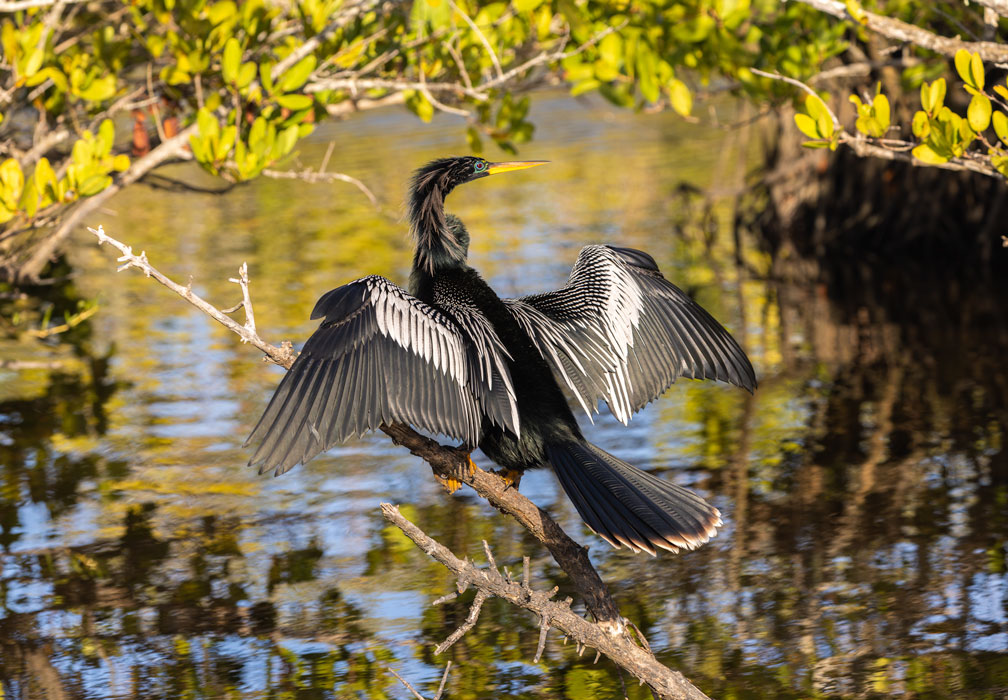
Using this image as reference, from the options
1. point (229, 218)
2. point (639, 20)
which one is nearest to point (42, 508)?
point (639, 20)

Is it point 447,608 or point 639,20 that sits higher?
point 639,20

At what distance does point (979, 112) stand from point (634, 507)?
78.9 inches

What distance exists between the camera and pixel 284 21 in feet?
22.9

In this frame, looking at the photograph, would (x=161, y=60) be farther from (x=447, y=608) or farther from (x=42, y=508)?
(x=447, y=608)

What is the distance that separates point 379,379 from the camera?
3494mm

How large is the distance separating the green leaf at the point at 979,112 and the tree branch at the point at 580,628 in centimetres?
219

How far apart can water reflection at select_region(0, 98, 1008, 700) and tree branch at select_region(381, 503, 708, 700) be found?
33.3 inches

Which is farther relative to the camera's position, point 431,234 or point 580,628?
point 431,234

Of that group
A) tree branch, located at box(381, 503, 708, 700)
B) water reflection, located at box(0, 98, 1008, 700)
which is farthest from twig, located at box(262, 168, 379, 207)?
tree branch, located at box(381, 503, 708, 700)

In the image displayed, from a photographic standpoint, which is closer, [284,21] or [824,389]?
[284,21]

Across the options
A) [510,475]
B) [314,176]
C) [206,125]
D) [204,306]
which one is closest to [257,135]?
[206,125]

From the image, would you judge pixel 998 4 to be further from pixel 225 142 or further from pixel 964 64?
pixel 225 142

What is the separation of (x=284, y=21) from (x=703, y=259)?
20.8ft

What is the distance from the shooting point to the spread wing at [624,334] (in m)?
4.04
